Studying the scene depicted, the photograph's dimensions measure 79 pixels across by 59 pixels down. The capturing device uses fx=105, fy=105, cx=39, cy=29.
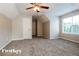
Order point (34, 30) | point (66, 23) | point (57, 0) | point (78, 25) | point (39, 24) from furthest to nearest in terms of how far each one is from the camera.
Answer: point (34, 30) → point (39, 24) → point (66, 23) → point (78, 25) → point (57, 0)

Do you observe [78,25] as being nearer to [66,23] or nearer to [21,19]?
[66,23]

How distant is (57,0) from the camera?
1.00 metres

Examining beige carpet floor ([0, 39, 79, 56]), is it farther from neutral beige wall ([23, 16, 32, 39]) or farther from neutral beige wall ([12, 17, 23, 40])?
neutral beige wall ([23, 16, 32, 39])

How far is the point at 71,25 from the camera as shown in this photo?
7.55m

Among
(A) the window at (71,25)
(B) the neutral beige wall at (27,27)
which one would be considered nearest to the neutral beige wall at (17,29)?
(B) the neutral beige wall at (27,27)

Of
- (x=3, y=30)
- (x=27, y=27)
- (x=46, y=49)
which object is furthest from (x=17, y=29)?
(x=46, y=49)

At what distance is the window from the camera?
22.9ft

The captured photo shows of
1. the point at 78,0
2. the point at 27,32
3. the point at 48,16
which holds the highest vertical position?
the point at 48,16

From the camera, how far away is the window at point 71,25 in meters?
6.97

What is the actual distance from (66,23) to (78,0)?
295 inches

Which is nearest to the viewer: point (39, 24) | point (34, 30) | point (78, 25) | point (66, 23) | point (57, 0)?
point (57, 0)

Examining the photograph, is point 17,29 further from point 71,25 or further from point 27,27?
point 71,25

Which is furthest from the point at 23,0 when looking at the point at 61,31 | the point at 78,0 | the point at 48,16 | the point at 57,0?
the point at 61,31

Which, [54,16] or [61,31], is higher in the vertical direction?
[54,16]
